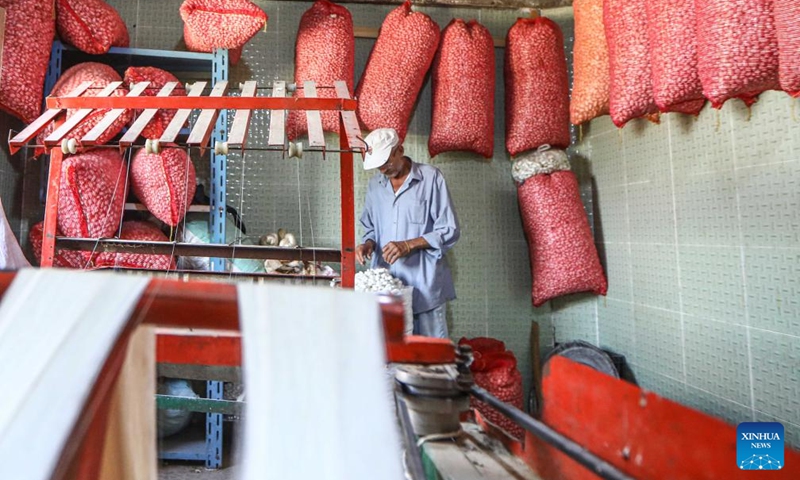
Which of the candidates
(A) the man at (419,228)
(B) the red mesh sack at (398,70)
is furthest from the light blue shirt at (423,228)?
(B) the red mesh sack at (398,70)

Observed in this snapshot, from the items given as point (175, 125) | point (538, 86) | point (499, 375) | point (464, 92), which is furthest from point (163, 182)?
point (538, 86)

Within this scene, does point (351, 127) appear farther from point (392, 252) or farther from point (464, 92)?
point (464, 92)

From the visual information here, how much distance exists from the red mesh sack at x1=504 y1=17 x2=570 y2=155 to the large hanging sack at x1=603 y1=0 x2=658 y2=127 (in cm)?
46

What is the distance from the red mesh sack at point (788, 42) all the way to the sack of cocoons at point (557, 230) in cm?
111

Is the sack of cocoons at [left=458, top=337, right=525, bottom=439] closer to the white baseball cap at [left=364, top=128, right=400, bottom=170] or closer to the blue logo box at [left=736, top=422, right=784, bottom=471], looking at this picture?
the white baseball cap at [left=364, top=128, right=400, bottom=170]

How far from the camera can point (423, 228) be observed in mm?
2234

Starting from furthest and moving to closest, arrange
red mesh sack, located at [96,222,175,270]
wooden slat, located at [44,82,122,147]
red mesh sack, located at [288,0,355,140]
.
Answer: red mesh sack, located at [288,0,355,140]
red mesh sack, located at [96,222,175,270]
wooden slat, located at [44,82,122,147]

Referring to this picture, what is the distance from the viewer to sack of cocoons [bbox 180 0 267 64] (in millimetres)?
2121

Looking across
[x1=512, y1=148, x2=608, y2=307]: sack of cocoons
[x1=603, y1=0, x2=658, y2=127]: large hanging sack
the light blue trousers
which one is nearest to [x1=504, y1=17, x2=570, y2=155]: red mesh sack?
[x1=512, y1=148, x2=608, y2=307]: sack of cocoons

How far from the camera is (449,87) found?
2354mm

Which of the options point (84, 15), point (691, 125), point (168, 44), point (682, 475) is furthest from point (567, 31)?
point (682, 475)

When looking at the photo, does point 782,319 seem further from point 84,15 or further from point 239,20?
point 84,15

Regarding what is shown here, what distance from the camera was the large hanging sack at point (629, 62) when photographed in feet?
5.84

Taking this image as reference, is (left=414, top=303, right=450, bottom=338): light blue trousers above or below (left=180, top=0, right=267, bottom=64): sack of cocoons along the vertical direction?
below
